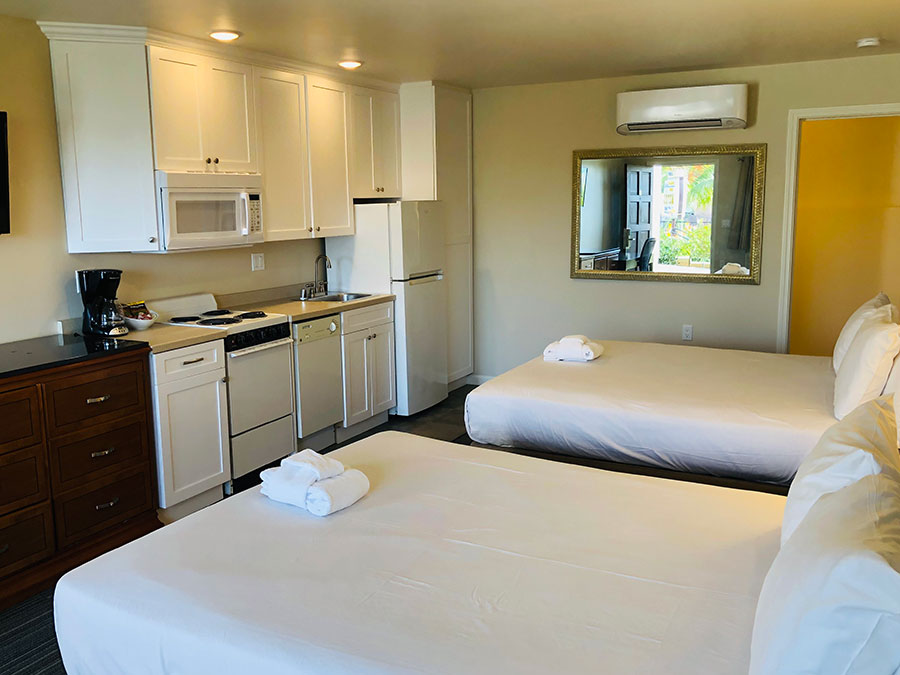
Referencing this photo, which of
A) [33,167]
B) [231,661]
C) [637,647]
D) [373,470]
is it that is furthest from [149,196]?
[637,647]

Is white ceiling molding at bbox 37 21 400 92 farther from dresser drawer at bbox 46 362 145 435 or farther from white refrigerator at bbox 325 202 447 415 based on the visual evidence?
dresser drawer at bbox 46 362 145 435

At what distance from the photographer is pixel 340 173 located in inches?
205

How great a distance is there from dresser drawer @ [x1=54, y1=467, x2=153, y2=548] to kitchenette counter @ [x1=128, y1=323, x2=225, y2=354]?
591mm

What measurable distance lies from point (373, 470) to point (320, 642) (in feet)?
3.47

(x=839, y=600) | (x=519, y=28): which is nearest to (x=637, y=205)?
(x=519, y=28)

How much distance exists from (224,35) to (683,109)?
3067 millimetres

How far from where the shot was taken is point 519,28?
389 centimetres

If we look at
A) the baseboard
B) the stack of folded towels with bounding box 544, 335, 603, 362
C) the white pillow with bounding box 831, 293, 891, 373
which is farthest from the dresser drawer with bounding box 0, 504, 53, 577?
the baseboard

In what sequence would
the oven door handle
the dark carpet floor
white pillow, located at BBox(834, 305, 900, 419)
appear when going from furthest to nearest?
the oven door handle → white pillow, located at BBox(834, 305, 900, 419) → the dark carpet floor

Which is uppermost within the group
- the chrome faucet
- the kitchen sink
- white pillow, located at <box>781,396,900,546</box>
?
the chrome faucet

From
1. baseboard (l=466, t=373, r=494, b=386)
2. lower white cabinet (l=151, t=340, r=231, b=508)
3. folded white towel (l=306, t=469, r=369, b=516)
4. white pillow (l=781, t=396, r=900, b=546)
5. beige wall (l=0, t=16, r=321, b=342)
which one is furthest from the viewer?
baseboard (l=466, t=373, r=494, b=386)

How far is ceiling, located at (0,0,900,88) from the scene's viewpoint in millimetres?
3402

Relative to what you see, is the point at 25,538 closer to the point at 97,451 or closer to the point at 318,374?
the point at 97,451

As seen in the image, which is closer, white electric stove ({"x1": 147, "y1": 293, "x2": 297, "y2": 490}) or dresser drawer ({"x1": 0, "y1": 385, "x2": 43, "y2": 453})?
dresser drawer ({"x1": 0, "y1": 385, "x2": 43, "y2": 453})
